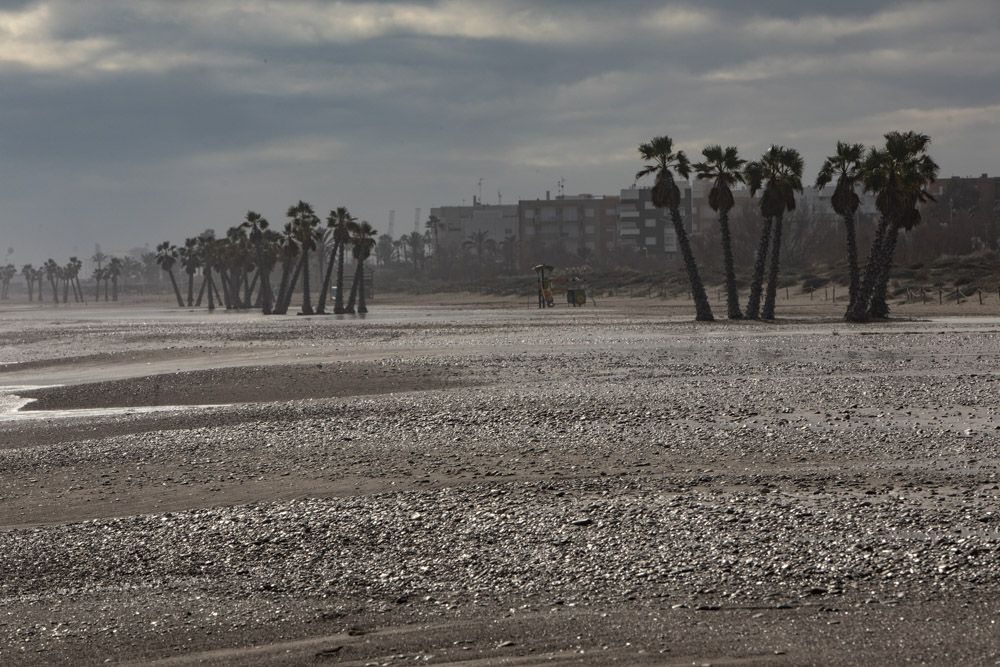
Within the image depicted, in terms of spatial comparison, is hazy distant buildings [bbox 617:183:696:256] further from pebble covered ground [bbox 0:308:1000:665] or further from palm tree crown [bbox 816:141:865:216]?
pebble covered ground [bbox 0:308:1000:665]

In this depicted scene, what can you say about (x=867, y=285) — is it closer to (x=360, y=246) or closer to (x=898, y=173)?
(x=898, y=173)

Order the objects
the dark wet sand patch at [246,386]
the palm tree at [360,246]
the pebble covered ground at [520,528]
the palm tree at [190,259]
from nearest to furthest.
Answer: the pebble covered ground at [520,528]
the dark wet sand patch at [246,386]
the palm tree at [360,246]
the palm tree at [190,259]

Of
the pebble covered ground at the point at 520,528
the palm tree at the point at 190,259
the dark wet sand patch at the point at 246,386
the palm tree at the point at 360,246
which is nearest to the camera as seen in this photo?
the pebble covered ground at the point at 520,528

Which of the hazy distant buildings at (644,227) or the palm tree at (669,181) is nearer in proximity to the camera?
the palm tree at (669,181)

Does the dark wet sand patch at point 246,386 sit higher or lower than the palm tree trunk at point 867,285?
lower

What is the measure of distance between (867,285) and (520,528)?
43431 mm

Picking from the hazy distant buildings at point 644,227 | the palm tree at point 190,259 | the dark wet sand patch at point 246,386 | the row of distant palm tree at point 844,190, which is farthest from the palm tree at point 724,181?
the hazy distant buildings at point 644,227

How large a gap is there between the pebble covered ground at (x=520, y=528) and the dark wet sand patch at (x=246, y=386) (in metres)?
2.27

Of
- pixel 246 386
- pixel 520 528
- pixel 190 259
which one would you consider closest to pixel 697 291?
pixel 246 386

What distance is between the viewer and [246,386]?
2595cm

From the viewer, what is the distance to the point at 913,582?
7.66 meters

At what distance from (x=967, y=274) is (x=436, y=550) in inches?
2851

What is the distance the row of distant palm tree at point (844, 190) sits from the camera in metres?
49.9

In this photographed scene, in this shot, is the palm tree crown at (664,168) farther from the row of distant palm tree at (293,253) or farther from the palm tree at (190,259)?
the palm tree at (190,259)
